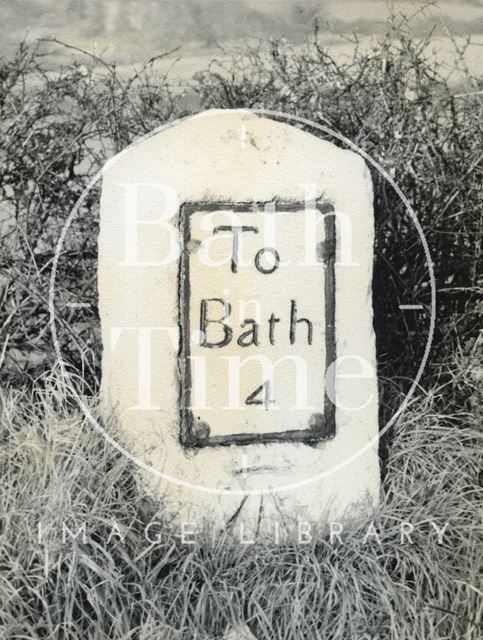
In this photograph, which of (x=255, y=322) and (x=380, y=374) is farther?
(x=380, y=374)

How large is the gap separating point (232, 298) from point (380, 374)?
3.66 ft

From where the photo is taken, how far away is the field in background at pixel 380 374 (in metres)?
2.62

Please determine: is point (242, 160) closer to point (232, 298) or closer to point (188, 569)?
point (232, 298)

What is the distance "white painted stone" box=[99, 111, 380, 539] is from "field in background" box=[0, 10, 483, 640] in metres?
0.14

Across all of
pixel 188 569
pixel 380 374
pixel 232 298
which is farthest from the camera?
pixel 380 374

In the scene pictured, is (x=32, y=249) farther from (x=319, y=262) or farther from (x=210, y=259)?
(x=319, y=262)

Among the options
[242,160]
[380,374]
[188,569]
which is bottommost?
[188,569]

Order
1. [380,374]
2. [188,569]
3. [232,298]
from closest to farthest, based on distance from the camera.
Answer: [188,569] → [232,298] → [380,374]

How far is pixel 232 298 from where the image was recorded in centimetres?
292

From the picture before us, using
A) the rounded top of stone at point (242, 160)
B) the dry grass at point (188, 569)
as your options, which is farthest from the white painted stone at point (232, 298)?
the dry grass at point (188, 569)

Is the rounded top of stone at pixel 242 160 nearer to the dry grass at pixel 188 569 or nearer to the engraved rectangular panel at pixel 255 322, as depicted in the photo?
the engraved rectangular panel at pixel 255 322

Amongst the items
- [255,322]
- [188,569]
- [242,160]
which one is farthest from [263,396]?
[242,160]

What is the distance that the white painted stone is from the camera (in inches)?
114

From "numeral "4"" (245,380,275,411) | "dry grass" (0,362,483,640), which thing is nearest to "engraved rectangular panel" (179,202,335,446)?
"numeral "4"" (245,380,275,411)
